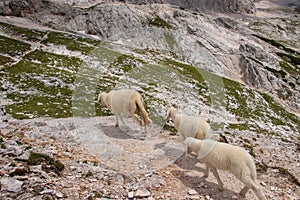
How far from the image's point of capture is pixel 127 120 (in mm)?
19203

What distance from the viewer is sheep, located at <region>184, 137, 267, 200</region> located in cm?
1054

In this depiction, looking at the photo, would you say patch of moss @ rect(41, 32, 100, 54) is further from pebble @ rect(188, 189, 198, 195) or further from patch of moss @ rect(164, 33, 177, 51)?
pebble @ rect(188, 189, 198, 195)

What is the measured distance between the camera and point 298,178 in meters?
14.4

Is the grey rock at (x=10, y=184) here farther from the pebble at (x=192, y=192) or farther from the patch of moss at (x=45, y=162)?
the pebble at (x=192, y=192)

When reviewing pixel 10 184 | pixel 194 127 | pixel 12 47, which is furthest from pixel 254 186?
pixel 12 47

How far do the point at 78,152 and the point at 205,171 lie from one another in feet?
19.8

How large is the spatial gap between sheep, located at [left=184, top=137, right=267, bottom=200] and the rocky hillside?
0.99 metres

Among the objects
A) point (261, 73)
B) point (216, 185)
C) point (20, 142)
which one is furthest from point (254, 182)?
point (261, 73)

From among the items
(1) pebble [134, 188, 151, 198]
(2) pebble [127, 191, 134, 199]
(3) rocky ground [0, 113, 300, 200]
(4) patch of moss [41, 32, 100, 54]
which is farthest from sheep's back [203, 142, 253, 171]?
(4) patch of moss [41, 32, 100, 54]

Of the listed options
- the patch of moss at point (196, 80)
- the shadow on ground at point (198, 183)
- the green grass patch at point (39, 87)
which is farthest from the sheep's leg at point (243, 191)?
the patch of moss at point (196, 80)

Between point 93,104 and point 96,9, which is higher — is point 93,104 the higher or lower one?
the lower one

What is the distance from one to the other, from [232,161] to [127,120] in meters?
9.71

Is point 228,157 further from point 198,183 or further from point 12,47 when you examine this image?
point 12,47

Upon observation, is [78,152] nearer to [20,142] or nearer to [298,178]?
[20,142]
